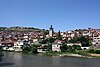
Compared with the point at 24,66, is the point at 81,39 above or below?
above

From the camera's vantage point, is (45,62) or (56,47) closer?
(45,62)

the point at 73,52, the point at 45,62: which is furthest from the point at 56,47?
the point at 45,62


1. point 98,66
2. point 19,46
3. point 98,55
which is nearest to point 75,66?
point 98,66

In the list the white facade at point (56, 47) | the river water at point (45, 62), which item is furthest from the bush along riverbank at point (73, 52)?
the river water at point (45, 62)

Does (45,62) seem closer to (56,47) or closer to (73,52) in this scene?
(73,52)

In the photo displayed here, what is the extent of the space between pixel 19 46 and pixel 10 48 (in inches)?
92.5

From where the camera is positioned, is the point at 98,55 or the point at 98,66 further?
the point at 98,55

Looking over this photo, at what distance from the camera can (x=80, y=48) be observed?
56.2 metres

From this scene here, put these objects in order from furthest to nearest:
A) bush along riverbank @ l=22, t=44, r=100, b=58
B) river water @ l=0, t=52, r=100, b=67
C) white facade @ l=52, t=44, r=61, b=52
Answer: white facade @ l=52, t=44, r=61, b=52, bush along riverbank @ l=22, t=44, r=100, b=58, river water @ l=0, t=52, r=100, b=67

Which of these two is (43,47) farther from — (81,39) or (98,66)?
(98,66)

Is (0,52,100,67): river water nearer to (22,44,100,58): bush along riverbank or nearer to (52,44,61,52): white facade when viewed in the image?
(22,44,100,58): bush along riverbank

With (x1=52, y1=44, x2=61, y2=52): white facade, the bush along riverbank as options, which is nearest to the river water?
the bush along riverbank

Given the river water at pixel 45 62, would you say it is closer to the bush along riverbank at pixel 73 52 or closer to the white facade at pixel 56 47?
the bush along riverbank at pixel 73 52

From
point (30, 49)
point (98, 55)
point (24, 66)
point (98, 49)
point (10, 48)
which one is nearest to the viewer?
point (24, 66)
